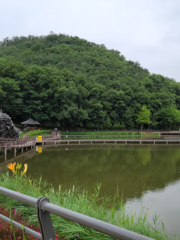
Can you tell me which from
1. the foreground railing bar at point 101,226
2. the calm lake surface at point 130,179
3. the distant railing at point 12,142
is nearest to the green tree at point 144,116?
the calm lake surface at point 130,179

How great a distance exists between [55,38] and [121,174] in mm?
70723

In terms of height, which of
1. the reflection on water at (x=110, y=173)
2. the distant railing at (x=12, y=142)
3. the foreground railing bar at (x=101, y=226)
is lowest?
the reflection on water at (x=110, y=173)

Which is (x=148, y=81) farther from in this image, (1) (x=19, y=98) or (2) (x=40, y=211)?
(2) (x=40, y=211)

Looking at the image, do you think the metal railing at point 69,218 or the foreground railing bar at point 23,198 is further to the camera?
the foreground railing bar at point 23,198

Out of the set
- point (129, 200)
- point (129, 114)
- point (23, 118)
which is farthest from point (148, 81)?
point (129, 200)

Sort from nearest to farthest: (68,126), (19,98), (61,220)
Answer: (61,220) < (19,98) < (68,126)

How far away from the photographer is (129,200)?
915cm

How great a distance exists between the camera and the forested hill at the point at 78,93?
34275 mm

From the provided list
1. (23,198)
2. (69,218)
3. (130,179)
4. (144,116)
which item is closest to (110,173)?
(130,179)

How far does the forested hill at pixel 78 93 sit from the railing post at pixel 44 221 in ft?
98.9

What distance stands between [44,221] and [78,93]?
116ft

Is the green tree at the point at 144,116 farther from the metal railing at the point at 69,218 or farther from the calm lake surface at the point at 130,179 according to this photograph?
the metal railing at the point at 69,218

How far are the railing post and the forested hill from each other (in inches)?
1186

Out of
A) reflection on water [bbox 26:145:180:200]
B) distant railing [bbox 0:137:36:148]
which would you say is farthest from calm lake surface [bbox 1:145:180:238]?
distant railing [bbox 0:137:36:148]
